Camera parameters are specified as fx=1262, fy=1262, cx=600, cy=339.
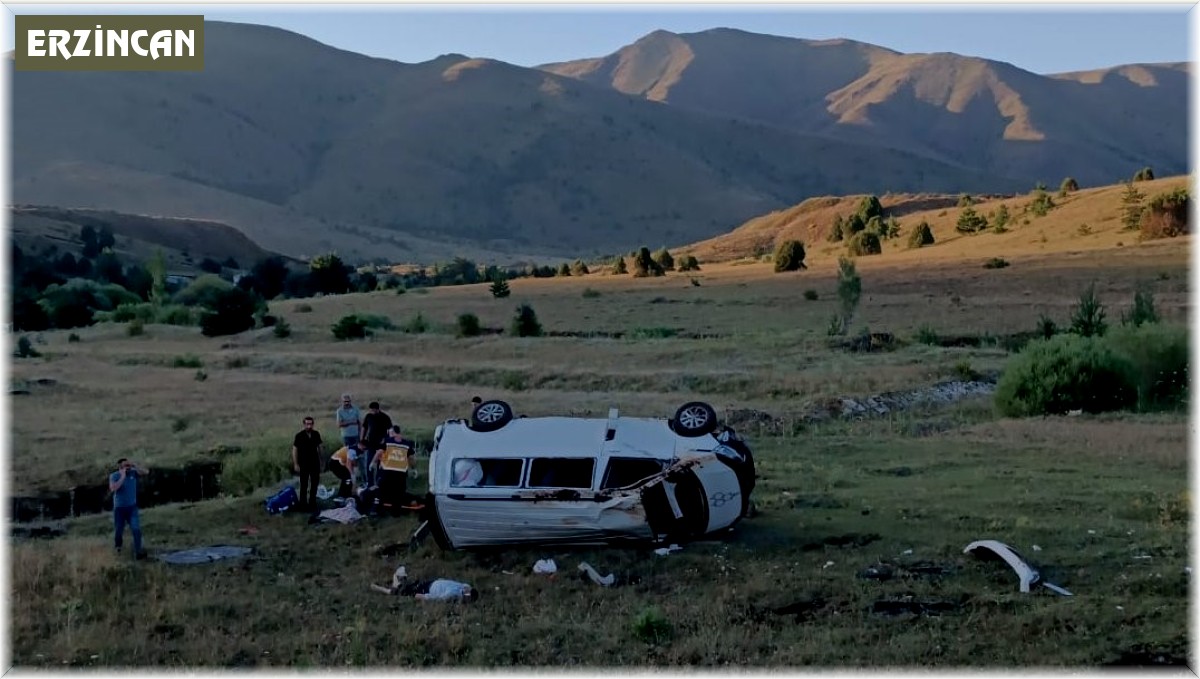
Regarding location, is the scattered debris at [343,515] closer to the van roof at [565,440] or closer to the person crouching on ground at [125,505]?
the van roof at [565,440]

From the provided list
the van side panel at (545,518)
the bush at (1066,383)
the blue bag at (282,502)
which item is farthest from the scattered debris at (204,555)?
the bush at (1066,383)

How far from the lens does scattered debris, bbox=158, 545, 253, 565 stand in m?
15.6

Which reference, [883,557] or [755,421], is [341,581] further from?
[755,421]

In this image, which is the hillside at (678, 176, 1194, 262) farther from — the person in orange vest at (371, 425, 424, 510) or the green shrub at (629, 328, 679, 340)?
the person in orange vest at (371, 425, 424, 510)

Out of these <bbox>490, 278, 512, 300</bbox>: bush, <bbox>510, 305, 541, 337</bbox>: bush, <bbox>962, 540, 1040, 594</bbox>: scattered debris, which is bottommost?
<bbox>962, 540, 1040, 594</bbox>: scattered debris

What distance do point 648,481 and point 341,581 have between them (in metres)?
3.82

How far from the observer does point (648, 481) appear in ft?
50.2

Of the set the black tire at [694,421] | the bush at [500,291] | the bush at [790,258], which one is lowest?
the black tire at [694,421]

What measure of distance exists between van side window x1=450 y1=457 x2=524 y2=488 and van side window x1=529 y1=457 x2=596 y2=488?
0.20m

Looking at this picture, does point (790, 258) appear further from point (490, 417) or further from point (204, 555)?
point (204, 555)

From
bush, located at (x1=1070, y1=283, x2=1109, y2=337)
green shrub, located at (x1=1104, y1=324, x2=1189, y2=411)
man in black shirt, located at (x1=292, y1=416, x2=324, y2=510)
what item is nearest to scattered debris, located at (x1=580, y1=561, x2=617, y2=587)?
man in black shirt, located at (x1=292, y1=416, x2=324, y2=510)

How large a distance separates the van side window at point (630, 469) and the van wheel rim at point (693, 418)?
829mm

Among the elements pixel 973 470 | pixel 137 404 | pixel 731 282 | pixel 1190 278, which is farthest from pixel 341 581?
pixel 731 282

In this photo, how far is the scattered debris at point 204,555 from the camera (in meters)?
15.6
